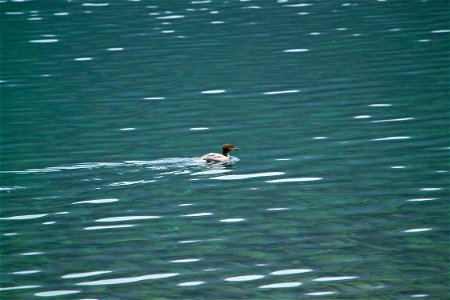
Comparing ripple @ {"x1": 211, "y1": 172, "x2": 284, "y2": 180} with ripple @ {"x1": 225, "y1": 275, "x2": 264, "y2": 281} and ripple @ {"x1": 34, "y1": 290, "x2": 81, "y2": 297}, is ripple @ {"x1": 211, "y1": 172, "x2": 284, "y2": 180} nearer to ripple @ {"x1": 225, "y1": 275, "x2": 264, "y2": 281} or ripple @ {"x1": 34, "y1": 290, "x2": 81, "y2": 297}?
ripple @ {"x1": 225, "y1": 275, "x2": 264, "y2": 281}

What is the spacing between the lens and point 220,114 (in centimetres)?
3431

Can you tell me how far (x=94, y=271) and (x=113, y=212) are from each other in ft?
13.1

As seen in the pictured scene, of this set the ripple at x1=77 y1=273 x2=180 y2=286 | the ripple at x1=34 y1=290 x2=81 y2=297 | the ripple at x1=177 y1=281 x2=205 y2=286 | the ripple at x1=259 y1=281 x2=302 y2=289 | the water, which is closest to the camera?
the ripple at x1=259 y1=281 x2=302 y2=289

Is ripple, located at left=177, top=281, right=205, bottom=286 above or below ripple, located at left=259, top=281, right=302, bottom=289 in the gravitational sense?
above

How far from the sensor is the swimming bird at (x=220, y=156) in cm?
2705

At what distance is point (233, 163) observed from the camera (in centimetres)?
2789

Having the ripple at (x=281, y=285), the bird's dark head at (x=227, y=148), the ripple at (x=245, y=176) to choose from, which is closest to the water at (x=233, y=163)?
the ripple at (x=281, y=285)

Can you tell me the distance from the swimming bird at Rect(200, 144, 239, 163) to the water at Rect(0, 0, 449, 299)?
304mm

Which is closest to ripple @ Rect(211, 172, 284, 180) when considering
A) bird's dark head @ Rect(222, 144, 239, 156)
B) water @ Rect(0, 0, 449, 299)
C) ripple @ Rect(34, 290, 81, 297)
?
water @ Rect(0, 0, 449, 299)

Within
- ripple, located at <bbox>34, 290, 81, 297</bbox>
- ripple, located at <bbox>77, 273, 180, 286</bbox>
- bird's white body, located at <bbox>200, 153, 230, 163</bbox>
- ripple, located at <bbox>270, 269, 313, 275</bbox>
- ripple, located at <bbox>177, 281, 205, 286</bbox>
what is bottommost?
ripple, located at <bbox>270, 269, 313, 275</bbox>

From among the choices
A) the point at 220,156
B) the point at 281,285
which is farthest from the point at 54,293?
the point at 220,156

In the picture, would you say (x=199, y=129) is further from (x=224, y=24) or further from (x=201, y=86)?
(x=224, y=24)

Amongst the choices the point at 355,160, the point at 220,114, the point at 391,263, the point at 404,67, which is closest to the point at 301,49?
the point at 404,67

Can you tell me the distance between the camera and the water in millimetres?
19141
